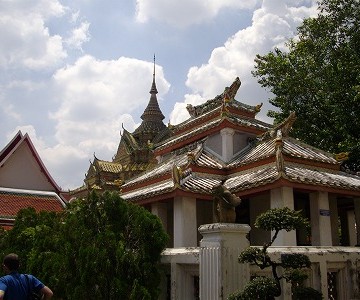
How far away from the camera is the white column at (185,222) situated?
14.5 meters

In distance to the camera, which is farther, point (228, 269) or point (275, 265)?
point (228, 269)

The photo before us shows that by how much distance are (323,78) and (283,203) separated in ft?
44.2

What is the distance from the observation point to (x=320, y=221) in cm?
1387

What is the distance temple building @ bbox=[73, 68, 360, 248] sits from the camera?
43.9 feet

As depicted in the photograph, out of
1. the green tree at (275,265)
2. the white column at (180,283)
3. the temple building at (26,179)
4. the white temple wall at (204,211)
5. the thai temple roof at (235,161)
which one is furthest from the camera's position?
the temple building at (26,179)

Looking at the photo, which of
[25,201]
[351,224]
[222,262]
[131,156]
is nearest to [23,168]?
[25,201]

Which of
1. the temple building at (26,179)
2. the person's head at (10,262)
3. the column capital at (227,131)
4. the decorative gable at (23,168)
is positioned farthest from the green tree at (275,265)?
the decorative gable at (23,168)

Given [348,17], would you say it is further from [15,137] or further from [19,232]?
[19,232]

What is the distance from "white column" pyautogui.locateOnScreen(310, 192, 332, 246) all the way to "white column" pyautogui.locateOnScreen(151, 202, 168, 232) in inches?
218

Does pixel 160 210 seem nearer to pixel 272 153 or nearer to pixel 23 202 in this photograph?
pixel 272 153

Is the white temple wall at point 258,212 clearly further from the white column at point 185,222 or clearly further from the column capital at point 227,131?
the column capital at point 227,131

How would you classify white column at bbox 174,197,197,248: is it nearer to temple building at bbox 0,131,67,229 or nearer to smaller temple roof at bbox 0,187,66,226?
smaller temple roof at bbox 0,187,66,226

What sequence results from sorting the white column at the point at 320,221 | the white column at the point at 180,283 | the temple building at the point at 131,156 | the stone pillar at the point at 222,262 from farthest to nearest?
the temple building at the point at 131,156 < the white column at the point at 320,221 < the white column at the point at 180,283 < the stone pillar at the point at 222,262

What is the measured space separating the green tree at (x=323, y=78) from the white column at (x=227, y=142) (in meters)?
6.90
